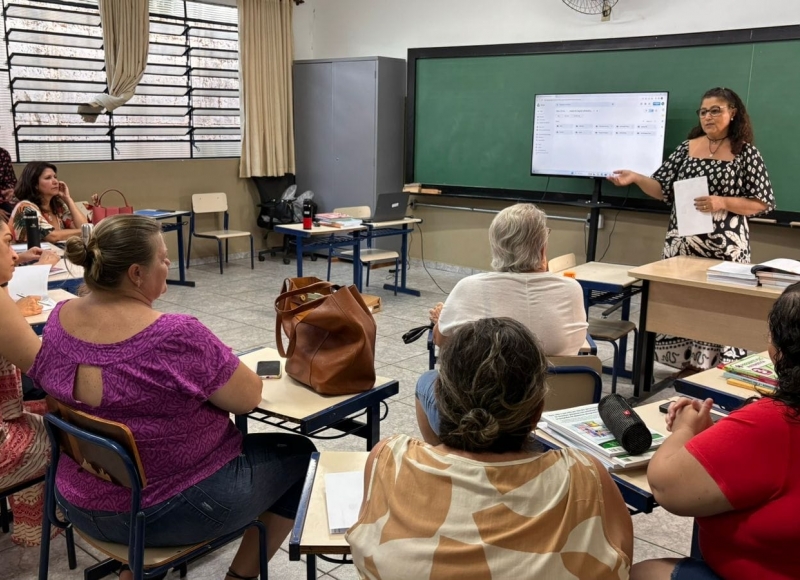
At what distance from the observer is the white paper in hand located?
9.20ft

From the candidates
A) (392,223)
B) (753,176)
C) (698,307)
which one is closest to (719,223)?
(753,176)

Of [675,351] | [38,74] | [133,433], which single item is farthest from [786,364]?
[38,74]

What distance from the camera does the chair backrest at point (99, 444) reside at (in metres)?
1.58

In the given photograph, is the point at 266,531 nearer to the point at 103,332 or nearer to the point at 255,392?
the point at 255,392

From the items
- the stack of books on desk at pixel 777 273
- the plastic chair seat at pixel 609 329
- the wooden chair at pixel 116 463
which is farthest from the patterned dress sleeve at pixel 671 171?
the wooden chair at pixel 116 463

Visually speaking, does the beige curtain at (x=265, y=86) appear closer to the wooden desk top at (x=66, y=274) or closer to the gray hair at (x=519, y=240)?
the wooden desk top at (x=66, y=274)

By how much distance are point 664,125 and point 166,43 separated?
15.4ft

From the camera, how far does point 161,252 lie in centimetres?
182

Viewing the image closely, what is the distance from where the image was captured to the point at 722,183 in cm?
410

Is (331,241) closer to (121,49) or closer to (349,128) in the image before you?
(349,128)

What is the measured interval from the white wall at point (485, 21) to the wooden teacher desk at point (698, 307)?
2599mm

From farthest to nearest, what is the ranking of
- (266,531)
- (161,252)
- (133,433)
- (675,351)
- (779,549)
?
(675,351), (266,531), (161,252), (133,433), (779,549)

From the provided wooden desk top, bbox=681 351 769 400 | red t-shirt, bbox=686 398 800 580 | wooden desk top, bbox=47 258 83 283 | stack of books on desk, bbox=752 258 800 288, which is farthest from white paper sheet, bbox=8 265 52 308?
stack of books on desk, bbox=752 258 800 288

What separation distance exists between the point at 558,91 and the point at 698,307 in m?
3.35
